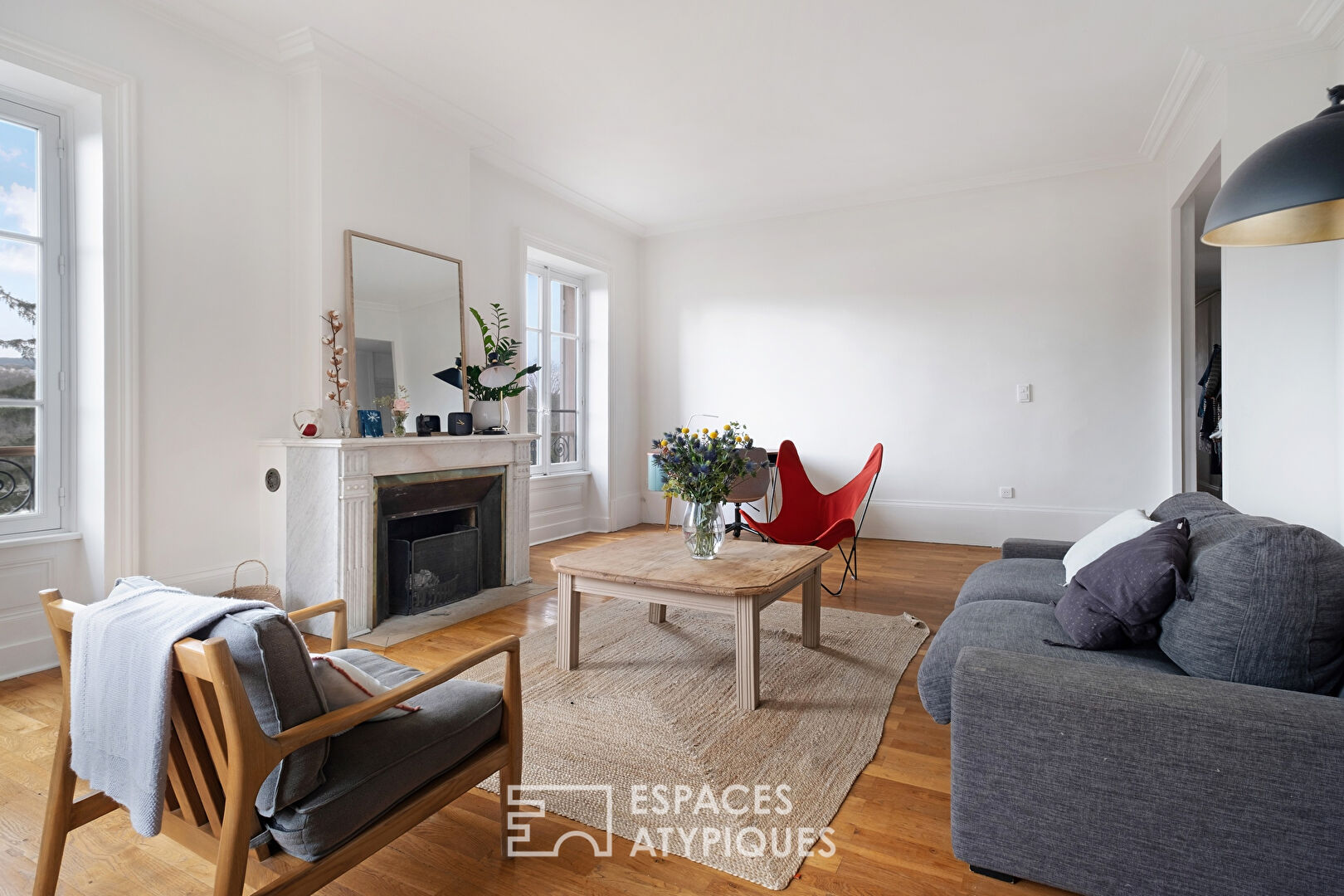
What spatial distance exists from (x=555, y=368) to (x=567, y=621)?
365 cm

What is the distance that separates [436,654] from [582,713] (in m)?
1.03

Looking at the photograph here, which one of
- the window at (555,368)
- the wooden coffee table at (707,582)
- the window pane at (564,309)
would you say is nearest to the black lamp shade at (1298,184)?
the wooden coffee table at (707,582)

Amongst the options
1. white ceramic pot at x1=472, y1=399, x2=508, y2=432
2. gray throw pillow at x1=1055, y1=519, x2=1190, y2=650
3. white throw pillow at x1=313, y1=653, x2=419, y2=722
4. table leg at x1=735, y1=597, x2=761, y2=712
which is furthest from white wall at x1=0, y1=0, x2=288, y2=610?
gray throw pillow at x1=1055, y1=519, x2=1190, y2=650

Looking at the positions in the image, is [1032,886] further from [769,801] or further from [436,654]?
Result: [436,654]

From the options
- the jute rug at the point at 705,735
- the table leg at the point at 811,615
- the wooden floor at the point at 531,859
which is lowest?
the wooden floor at the point at 531,859

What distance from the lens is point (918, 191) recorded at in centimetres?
570

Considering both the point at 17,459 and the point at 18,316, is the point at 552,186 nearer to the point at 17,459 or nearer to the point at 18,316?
the point at 18,316

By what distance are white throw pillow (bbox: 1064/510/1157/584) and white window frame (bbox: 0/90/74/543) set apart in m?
3.95

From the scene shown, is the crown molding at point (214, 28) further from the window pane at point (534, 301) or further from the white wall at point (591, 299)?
the window pane at point (534, 301)

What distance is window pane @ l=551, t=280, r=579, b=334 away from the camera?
6.14 metres

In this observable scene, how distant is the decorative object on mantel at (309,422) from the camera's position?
3484mm

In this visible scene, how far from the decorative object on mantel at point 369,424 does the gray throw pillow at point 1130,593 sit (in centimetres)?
329

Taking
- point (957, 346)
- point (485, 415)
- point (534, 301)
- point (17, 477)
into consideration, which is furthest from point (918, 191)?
point (17, 477)

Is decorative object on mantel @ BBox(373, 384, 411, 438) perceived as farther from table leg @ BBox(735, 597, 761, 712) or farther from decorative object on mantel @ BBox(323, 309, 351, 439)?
table leg @ BBox(735, 597, 761, 712)
